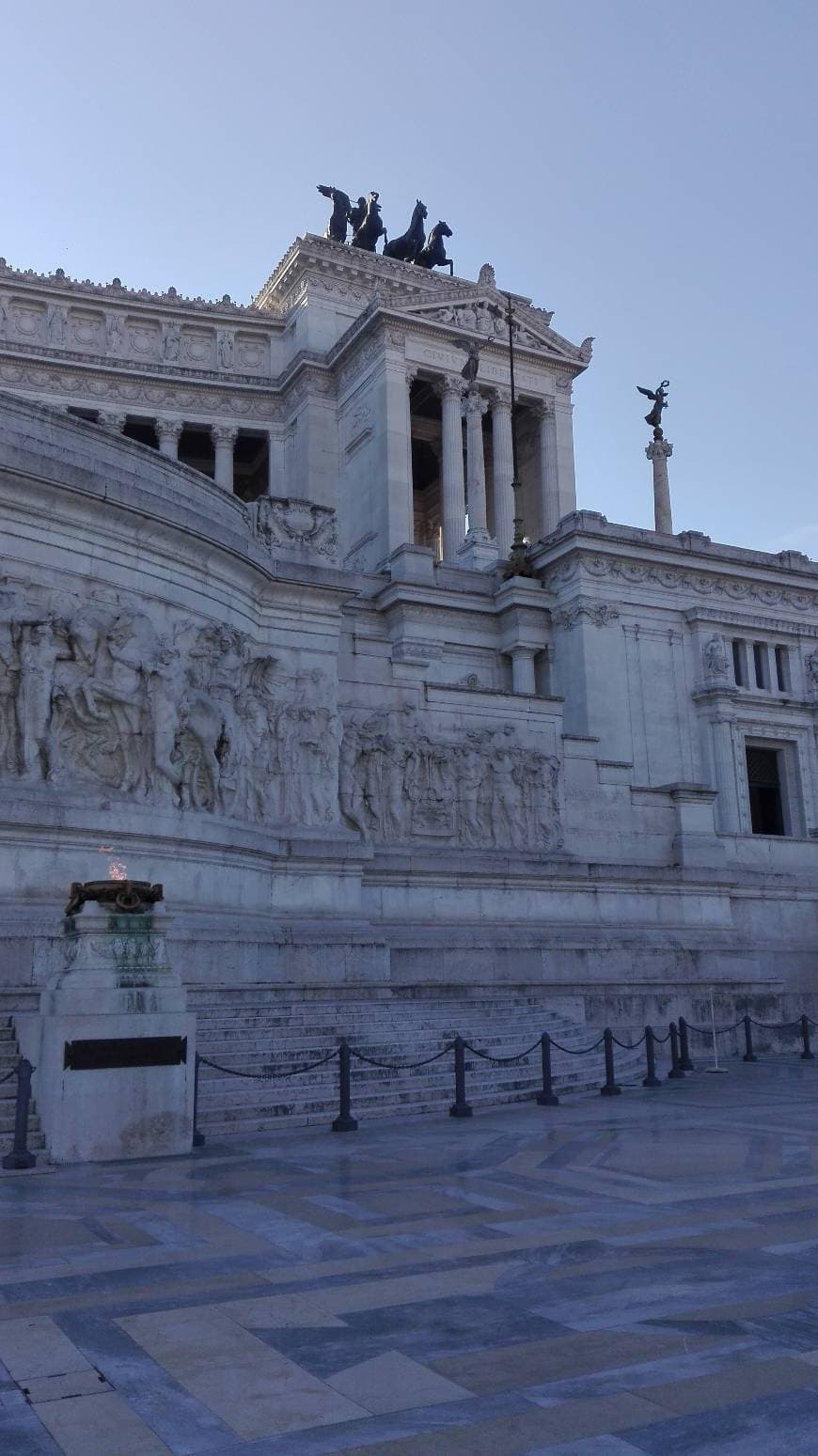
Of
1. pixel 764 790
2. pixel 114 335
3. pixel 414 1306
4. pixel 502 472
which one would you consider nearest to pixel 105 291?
Result: pixel 114 335

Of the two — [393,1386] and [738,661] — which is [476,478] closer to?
[738,661]

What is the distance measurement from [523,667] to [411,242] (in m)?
41.5

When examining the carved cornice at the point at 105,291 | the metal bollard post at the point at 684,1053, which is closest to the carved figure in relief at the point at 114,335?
the carved cornice at the point at 105,291

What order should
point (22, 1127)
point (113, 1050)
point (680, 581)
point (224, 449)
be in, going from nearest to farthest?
point (22, 1127)
point (113, 1050)
point (680, 581)
point (224, 449)

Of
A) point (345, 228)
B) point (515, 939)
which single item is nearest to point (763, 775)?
point (515, 939)

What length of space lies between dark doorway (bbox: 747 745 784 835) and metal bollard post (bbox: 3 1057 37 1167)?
36352mm

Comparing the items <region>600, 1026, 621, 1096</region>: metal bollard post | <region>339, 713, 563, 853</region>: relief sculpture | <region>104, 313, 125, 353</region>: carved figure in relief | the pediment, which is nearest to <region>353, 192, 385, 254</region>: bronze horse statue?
the pediment

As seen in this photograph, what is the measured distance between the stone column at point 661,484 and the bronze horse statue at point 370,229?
31.1m

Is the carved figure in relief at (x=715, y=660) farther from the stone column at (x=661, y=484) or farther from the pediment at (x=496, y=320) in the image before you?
the pediment at (x=496, y=320)

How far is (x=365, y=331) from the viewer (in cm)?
6050

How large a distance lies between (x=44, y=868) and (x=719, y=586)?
109 feet

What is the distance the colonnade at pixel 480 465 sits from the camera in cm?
5712

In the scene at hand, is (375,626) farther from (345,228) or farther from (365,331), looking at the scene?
(345,228)

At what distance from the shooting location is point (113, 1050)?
1247 cm
